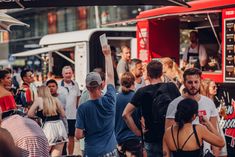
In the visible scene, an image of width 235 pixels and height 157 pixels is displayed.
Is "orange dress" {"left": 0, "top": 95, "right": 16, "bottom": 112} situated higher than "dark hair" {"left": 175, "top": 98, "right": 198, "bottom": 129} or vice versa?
"orange dress" {"left": 0, "top": 95, "right": 16, "bottom": 112}

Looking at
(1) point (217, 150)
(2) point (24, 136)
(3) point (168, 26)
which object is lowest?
(1) point (217, 150)

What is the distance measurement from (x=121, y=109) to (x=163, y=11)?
5.74m

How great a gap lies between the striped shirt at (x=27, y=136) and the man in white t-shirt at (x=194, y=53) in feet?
31.2

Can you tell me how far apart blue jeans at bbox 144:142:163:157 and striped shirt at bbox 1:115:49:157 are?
2.11 metres

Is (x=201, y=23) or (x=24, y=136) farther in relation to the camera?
(x=201, y=23)

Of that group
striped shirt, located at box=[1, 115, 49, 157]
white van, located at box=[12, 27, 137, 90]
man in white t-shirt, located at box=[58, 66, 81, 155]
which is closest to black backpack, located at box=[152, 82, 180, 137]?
striped shirt, located at box=[1, 115, 49, 157]

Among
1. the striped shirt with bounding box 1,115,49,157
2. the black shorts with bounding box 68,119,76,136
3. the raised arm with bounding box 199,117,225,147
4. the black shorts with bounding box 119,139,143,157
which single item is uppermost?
the striped shirt with bounding box 1,115,49,157

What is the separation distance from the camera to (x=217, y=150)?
6875mm

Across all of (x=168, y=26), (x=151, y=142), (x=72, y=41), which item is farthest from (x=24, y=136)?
(x=72, y=41)

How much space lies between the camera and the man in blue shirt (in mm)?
7137

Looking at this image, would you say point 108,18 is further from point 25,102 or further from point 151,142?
point 151,142

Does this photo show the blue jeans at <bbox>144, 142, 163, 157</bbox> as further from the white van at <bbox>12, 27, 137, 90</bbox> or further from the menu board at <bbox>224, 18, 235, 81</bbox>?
the white van at <bbox>12, 27, 137, 90</bbox>

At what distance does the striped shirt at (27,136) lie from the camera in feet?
17.2

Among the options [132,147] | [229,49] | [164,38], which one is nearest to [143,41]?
[164,38]
